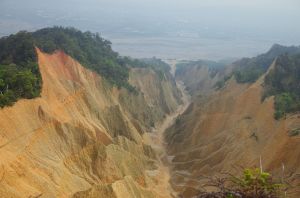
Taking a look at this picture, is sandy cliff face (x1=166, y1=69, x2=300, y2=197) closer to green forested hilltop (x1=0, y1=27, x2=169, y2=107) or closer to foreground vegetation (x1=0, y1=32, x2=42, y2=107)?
green forested hilltop (x1=0, y1=27, x2=169, y2=107)

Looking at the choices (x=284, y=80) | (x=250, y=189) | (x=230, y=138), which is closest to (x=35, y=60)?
(x=230, y=138)

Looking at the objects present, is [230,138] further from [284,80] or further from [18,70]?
[18,70]

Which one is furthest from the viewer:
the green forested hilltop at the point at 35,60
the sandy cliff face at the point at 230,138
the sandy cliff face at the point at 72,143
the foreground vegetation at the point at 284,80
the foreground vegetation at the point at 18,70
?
the foreground vegetation at the point at 284,80

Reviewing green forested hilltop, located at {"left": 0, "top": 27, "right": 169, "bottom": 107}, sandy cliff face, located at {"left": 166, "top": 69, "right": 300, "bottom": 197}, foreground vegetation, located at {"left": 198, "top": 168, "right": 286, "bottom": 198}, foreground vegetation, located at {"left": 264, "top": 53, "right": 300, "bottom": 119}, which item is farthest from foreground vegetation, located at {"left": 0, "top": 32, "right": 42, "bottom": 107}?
foreground vegetation, located at {"left": 198, "top": 168, "right": 286, "bottom": 198}

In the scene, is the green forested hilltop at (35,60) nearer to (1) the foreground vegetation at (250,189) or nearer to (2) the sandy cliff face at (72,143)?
(2) the sandy cliff face at (72,143)

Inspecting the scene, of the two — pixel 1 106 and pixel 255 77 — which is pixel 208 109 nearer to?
pixel 255 77

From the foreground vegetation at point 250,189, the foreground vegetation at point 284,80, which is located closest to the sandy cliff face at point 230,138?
the foreground vegetation at point 284,80

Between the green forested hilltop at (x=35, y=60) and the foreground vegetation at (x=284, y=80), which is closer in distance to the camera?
the green forested hilltop at (x=35, y=60)
